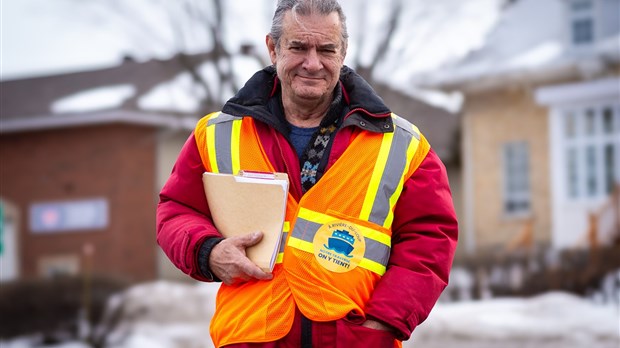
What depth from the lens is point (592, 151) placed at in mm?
23047

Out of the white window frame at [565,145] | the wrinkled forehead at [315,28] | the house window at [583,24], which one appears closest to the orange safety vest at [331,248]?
the wrinkled forehead at [315,28]

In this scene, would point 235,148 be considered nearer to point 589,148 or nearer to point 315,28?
point 315,28

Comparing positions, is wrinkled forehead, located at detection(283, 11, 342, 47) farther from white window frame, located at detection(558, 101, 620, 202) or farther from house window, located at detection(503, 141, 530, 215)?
house window, located at detection(503, 141, 530, 215)

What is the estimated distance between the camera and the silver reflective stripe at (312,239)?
13.1ft

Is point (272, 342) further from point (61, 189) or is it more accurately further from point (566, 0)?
point (61, 189)

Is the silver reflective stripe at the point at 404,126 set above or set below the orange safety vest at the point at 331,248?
above

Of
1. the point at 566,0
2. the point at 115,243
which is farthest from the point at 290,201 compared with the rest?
the point at 115,243

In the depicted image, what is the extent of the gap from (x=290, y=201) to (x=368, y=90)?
1.69ft

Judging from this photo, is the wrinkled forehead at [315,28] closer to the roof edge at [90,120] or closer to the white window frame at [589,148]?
the white window frame at [589,148]

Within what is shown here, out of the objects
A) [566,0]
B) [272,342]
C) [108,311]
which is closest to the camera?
[272,342]

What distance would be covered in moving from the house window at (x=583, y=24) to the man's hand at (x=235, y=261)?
835 inches

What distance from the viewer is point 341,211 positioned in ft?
13.1

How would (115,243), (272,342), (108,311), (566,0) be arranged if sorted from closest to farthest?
(272,342)
(108,311)
(566,0)
(115,243)

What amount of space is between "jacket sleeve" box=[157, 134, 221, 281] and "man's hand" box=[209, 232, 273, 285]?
0.31 ft
